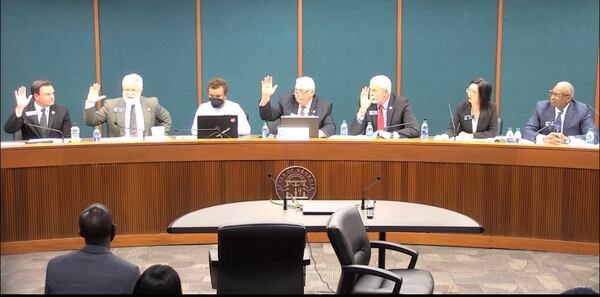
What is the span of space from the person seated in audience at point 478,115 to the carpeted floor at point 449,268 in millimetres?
1169

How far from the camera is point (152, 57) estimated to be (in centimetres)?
838

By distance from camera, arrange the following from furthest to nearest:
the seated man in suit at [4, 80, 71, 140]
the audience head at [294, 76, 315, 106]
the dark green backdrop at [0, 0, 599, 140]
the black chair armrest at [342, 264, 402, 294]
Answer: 1. the dark green backdrop at [0, 0, 599, 140]
2. the audience head at [294, 76, 315, 106]
3. the seated man in suit at [4, 80, 71, 140]
4. the black chair armrest at [342, 264, 402, 294]

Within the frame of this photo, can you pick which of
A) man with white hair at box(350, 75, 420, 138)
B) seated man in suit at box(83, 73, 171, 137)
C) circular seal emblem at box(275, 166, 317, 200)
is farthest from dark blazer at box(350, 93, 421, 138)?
seated man in suit at box(83, 73, 171, 137)

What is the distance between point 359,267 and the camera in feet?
11.4

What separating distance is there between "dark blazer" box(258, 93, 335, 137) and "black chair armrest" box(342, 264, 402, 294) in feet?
10.8

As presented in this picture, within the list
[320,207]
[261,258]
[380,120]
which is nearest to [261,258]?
[261,258]

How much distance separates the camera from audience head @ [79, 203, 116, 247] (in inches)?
121

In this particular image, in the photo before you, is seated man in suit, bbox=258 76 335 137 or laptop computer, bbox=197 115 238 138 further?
seated man in suit, bbox=258 76 335 137

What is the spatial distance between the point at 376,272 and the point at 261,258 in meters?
0.55

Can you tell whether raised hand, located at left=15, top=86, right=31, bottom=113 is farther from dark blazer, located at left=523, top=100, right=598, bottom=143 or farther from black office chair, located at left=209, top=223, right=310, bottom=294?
dark blazer, located at left=523, top=100, right=598, bottom=143

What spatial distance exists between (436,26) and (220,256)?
18.7 feet

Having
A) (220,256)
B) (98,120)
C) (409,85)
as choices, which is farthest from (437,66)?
(220,256)

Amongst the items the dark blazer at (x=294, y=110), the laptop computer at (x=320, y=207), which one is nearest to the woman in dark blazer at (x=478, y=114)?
the dark blazer at (x=294, y=110)

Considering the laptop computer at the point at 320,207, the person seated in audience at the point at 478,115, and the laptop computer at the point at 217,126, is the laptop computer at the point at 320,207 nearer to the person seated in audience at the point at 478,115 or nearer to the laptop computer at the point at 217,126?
the laptop computer at the point at 217,126
